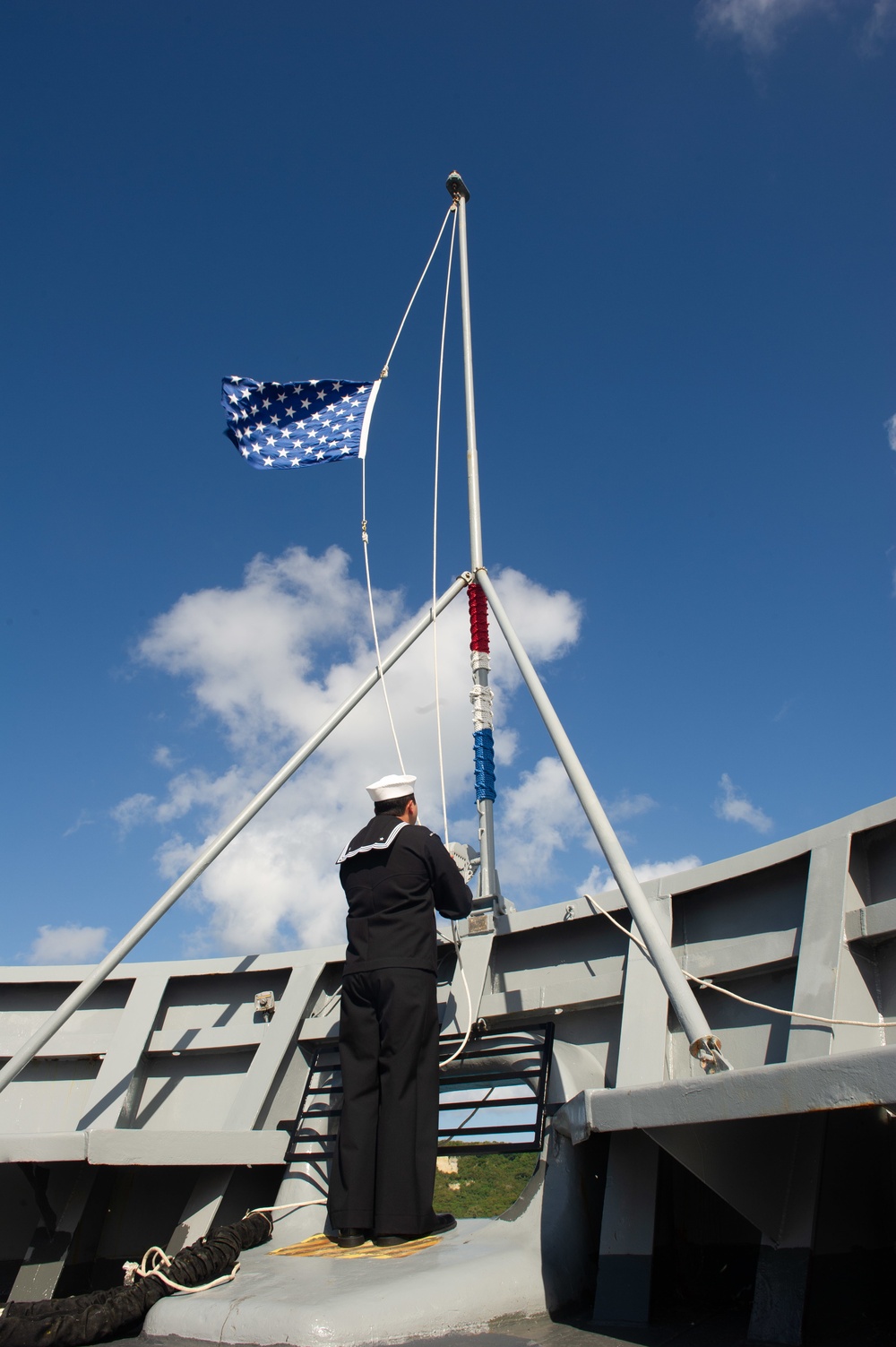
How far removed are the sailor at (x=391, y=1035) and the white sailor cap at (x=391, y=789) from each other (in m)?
0.17

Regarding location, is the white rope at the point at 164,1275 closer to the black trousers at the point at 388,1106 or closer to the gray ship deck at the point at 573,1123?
the gray ship deck at the point at 573,1123

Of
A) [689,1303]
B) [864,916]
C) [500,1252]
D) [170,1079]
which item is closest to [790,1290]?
[689,1303]

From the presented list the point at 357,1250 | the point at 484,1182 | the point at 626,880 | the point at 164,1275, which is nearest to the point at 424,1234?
the point at 357,1250

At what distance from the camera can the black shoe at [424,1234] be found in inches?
118

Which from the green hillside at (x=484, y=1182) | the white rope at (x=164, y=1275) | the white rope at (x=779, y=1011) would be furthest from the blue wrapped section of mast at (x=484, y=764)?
the green hillside at (x=484, y=1182)

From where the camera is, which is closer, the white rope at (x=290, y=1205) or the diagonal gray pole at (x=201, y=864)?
the white rope at (x=290, y=1205)

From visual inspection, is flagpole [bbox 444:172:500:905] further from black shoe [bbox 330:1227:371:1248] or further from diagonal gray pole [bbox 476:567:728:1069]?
black shoe [bbox 330:1227:371:1248]

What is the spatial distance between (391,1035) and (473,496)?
4664 millimetres

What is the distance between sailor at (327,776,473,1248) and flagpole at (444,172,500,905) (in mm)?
1877

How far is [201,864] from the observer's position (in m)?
5.26

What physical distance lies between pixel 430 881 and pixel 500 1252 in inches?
52.5

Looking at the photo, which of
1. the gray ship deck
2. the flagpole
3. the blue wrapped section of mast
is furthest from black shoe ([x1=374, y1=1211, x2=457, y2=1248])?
the blue wrapped section of mast

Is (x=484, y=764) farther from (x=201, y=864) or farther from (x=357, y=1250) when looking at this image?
(x=357, y=1250)

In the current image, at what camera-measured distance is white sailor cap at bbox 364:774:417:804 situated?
13.0 ft
